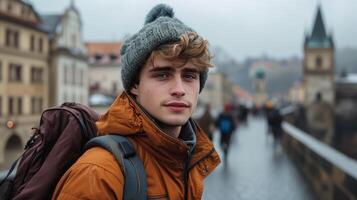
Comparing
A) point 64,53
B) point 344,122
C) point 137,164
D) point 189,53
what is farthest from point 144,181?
point 344,122

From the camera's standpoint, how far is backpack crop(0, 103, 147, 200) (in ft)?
6.95

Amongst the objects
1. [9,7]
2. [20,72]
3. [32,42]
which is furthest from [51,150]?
[32,42]

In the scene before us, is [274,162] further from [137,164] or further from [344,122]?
[344,122]

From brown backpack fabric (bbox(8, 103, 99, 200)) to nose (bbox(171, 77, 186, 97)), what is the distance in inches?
15.1

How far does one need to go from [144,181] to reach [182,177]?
30 centimetres

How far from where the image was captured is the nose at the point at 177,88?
7.75ft

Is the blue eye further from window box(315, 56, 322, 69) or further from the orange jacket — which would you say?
window box(315, 56, 322, 69)

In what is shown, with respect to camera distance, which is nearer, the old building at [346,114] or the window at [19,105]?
the window at [19,105]

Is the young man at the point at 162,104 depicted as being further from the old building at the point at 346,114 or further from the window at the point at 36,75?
the old building at the point at 346,114

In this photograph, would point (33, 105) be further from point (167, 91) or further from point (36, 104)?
point (167, 91)

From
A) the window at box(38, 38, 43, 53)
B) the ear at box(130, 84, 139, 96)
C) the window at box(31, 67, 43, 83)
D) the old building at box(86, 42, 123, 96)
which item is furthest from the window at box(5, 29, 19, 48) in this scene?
the ear at box(130, 84, 139, 96)

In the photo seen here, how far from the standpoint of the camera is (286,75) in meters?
188

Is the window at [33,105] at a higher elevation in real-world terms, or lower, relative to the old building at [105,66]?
lower

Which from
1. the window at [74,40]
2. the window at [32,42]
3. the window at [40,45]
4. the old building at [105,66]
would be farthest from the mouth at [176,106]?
the old building at [105,66]
